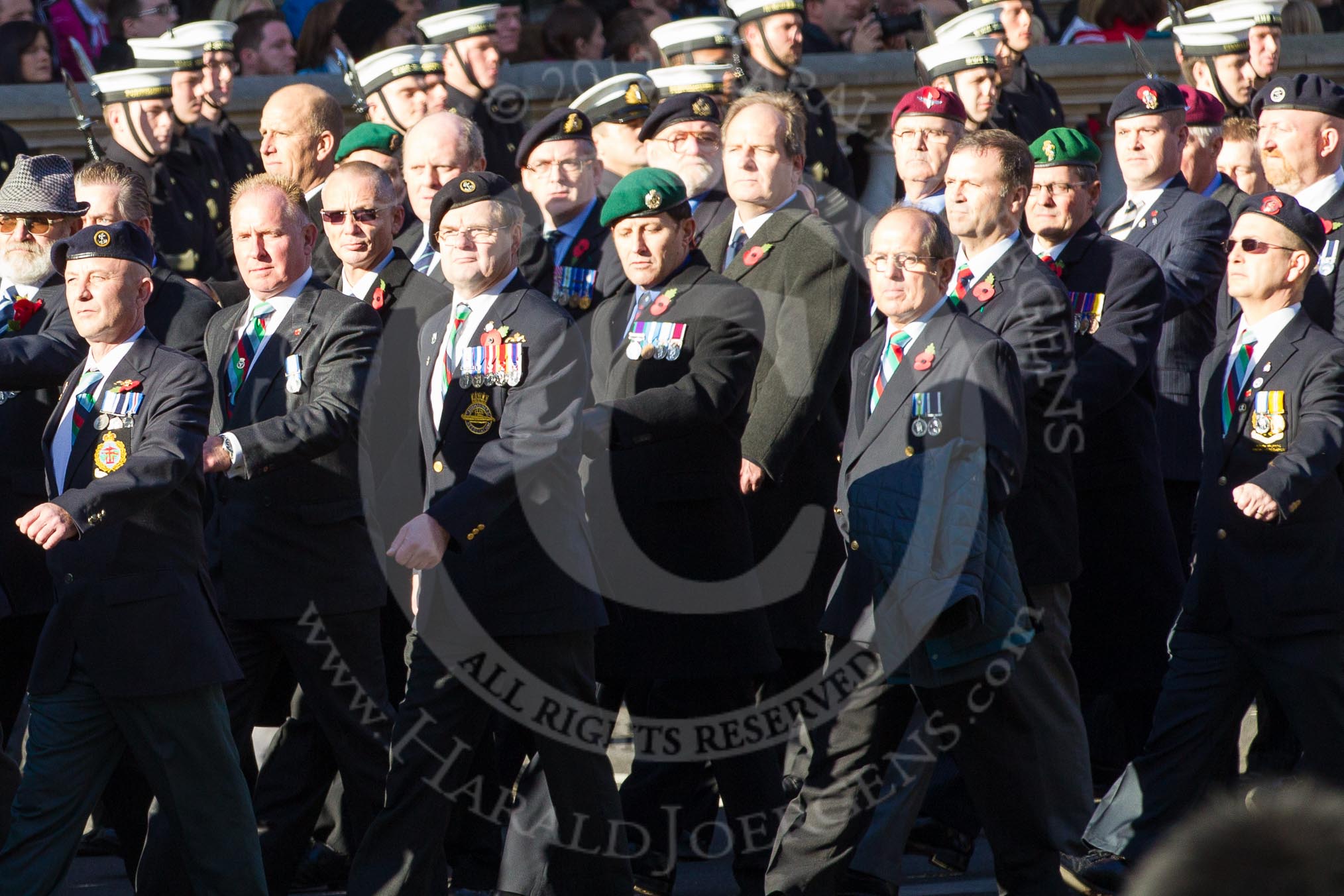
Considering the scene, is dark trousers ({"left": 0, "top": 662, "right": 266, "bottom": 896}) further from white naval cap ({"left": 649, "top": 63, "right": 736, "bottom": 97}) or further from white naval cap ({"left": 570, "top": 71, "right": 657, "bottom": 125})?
white naval cap ({"left": 649, "top": 63, "right": 736, "bottom": 97})

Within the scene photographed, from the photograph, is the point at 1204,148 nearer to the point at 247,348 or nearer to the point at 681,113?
the point at 681,113

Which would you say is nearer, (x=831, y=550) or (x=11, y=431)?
(x=11, y=431)

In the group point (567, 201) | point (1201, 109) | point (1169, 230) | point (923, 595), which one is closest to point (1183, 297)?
point (1169, 230)

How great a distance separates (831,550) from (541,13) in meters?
5.94

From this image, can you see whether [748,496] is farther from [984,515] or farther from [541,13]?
[541,13]

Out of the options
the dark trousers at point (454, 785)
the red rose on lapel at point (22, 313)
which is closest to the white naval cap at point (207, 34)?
the red rose on lapel at point (22, 313)

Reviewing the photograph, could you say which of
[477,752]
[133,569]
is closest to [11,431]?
[133,569]

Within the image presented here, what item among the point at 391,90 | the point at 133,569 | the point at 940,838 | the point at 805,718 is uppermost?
the point at 391,90

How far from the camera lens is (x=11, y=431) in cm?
553

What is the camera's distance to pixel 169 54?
7777mm

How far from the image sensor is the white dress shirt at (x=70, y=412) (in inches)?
184

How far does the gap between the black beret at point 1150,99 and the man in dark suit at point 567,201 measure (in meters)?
1.80

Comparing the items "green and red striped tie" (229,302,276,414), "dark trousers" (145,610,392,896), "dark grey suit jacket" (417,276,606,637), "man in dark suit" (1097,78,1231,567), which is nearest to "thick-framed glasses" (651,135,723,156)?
"man in dark suit" (1097,78,1231,567)

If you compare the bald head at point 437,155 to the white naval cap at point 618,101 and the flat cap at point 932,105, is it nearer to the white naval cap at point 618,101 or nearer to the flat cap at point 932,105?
the white naval cap at point 618,101
